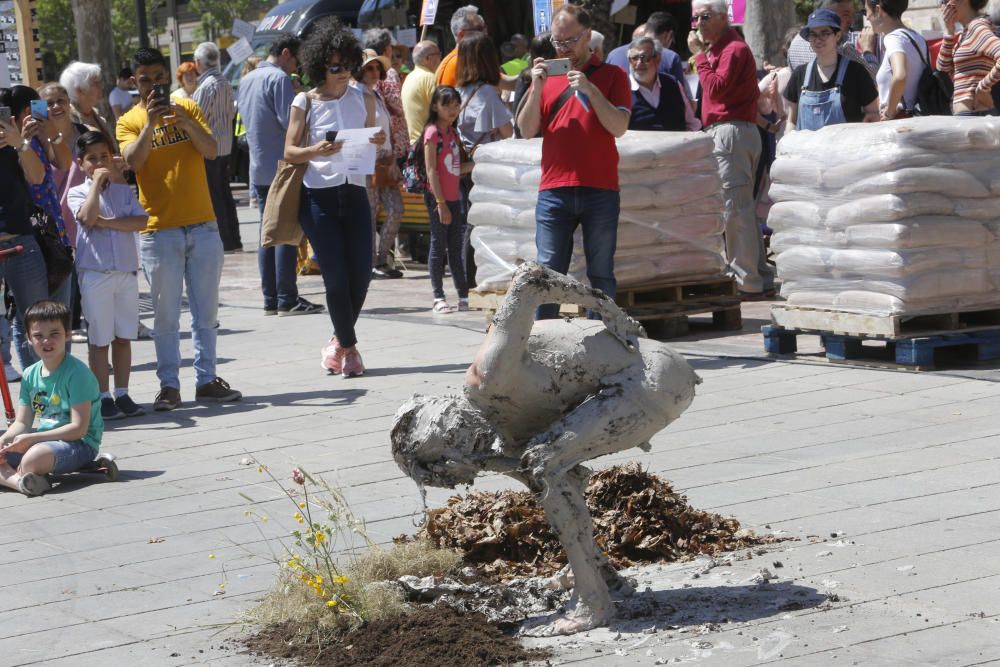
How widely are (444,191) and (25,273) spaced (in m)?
4.05

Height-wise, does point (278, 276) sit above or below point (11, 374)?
above

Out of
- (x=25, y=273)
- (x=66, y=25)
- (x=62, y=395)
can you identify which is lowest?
(x=62, y=395)

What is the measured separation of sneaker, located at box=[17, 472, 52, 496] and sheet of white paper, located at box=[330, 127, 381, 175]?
3.19 m

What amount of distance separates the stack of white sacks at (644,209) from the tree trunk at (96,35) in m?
22.0

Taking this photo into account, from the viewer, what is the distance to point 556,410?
15.7 feet

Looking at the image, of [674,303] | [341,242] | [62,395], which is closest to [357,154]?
[341,242]

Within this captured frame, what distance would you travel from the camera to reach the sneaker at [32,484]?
7.08m

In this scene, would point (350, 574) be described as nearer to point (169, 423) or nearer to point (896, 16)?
point (169, 423)

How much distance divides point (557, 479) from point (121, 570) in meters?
2.03

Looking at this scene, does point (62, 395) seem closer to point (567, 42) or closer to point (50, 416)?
point (50, 416)

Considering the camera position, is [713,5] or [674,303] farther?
[713,5]

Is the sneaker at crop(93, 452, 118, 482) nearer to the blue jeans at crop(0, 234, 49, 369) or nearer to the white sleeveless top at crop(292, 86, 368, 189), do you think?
the blue jeans at crop(0, 234, 49, 369)

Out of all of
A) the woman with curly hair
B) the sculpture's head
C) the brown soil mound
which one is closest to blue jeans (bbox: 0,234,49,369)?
the woman with curly hair

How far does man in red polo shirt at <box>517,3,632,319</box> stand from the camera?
8492mm
